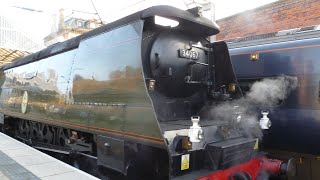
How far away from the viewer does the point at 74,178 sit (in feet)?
12.5

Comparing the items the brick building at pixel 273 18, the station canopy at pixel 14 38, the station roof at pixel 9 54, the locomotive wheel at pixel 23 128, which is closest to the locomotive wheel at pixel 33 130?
the locomotive wheel at pixel 23 128

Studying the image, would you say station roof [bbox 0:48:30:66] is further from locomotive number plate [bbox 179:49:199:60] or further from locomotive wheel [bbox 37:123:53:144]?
locomotive number plate [bbox 179:49:199:60]

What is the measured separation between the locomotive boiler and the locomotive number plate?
0.05 feet

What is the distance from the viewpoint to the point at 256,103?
5.67 meters

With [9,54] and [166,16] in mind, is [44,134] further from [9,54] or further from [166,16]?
[9,54]

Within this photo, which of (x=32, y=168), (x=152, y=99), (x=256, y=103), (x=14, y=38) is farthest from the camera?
(x=14, y=38)

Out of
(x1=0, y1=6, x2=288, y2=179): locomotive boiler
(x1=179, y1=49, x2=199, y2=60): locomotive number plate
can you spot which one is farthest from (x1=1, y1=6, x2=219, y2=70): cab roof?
(x1=179, y1=49, x2=199, y2=60): locomotive number plate

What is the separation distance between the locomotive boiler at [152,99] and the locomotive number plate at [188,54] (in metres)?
0.01

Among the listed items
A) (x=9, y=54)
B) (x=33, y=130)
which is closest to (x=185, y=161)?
(x=33, y=130)

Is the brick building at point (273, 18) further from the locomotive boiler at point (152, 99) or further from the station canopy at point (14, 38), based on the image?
the station canopy at point (14, 38)

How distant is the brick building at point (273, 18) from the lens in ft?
38.5

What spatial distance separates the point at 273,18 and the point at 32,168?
38.5 feet

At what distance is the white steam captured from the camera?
491 centimetres

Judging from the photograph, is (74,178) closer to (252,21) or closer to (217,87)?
Answer: (217,87)
